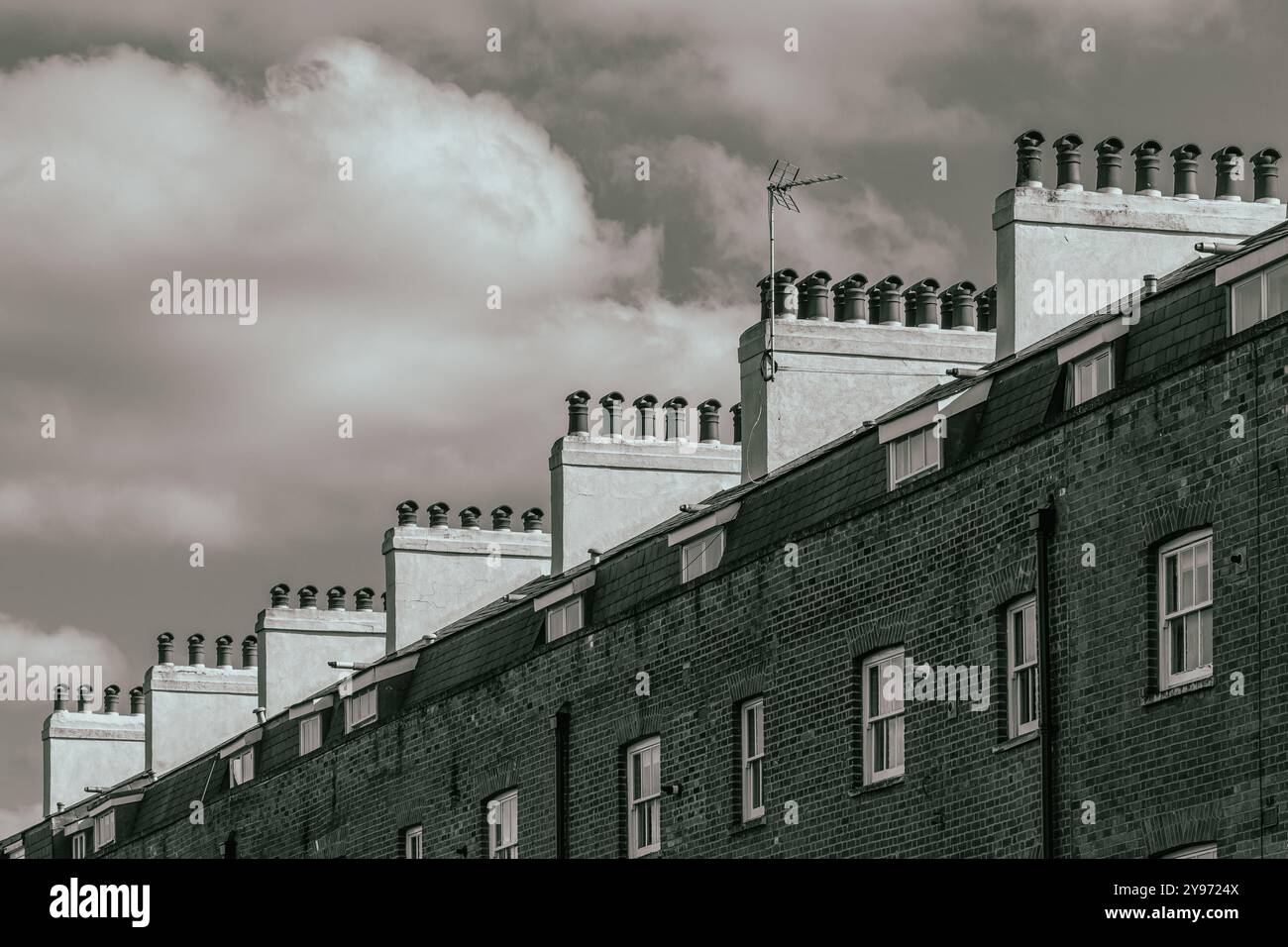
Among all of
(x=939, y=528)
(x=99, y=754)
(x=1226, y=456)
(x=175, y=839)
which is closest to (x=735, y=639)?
(x=939, y=528)

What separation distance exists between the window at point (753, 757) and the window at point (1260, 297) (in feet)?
31.8

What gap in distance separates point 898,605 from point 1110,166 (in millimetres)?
7295

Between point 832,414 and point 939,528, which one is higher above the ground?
point 832,414

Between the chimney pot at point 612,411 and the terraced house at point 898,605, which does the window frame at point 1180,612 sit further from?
the chimney pot at point 612,411

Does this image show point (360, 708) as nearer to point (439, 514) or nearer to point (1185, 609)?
point (439, 514)

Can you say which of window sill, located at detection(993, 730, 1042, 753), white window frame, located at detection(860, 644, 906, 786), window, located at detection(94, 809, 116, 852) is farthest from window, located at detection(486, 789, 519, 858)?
window, located at detection(94, 809, 116, 852)

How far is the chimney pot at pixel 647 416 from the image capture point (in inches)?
1722

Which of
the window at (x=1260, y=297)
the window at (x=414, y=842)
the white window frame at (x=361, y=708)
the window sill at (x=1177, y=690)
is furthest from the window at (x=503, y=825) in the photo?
the window at (x=1260, y=297)

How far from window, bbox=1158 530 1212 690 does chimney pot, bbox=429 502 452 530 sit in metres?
25.3

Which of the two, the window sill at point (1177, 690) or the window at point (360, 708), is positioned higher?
the window at point (360, 708)

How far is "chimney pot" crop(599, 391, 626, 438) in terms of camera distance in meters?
43.4
